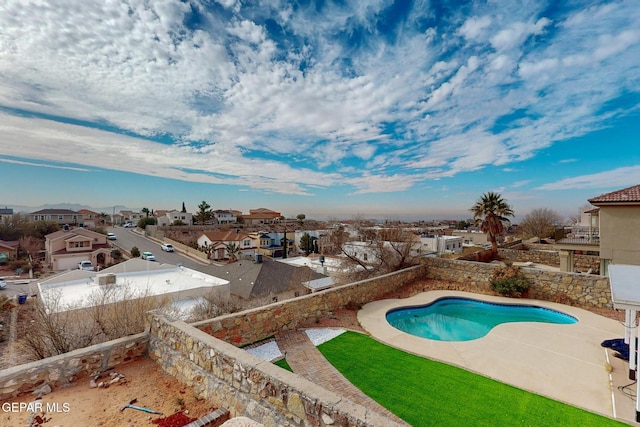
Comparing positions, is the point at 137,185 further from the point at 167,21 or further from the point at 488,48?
the point at 488,48

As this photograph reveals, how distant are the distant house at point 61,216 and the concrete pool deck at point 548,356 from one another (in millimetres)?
80406

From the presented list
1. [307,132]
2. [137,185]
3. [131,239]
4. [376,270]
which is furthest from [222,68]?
[131,239]

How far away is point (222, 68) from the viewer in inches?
455

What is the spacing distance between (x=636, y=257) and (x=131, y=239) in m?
63.3

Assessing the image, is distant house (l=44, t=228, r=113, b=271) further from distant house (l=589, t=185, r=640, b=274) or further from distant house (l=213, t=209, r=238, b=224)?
distant house (l=589, t=185, r=640, b=274)

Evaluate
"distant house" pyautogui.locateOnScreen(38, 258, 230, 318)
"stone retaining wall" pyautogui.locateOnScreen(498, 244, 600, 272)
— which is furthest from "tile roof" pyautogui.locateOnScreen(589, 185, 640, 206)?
"distant house" pyautogui.locateOnScreen(38, 258, 230, 318)

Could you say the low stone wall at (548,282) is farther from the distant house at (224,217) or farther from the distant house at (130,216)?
the distant house at (130,216)

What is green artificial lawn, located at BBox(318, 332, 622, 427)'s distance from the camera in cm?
439

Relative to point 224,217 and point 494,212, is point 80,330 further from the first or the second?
point 224,217

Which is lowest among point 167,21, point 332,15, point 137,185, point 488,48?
point 137,185

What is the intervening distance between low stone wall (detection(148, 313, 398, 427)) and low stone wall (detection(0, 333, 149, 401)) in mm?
346

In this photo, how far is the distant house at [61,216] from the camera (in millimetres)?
61959

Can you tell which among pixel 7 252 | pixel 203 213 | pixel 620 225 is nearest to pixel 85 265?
pixel 7 252

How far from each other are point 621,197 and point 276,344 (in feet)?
48.9
